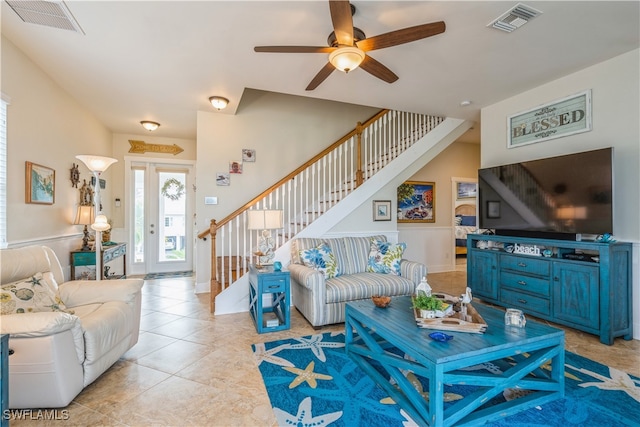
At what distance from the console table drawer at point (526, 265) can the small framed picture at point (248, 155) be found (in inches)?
158

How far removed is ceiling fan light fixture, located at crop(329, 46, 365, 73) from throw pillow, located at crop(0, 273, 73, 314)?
9.08 ft

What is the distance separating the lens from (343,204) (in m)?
4.45

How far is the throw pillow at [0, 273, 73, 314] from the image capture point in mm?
1919

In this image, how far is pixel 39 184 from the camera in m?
3.30

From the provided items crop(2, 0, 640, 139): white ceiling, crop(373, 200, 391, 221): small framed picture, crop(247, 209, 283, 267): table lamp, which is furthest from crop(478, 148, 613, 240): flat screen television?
crop(247, 209, 283, 267): table lamp

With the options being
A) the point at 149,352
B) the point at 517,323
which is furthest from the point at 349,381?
the point at 149,352

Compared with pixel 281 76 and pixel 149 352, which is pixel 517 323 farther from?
pixel 281 76

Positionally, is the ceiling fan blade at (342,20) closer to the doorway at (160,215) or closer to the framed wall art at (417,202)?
the framed wall art at (417,202)

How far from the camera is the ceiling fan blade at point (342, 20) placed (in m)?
1.82

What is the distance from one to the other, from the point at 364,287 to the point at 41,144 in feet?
13.0

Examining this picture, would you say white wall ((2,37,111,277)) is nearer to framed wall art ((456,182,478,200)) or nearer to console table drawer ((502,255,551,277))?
console table drawer ((502,255,551,277))

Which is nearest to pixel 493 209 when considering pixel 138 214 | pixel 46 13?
pixel 46 13

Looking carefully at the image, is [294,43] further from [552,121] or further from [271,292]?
[552,121]

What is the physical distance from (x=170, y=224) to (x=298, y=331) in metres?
4.54
